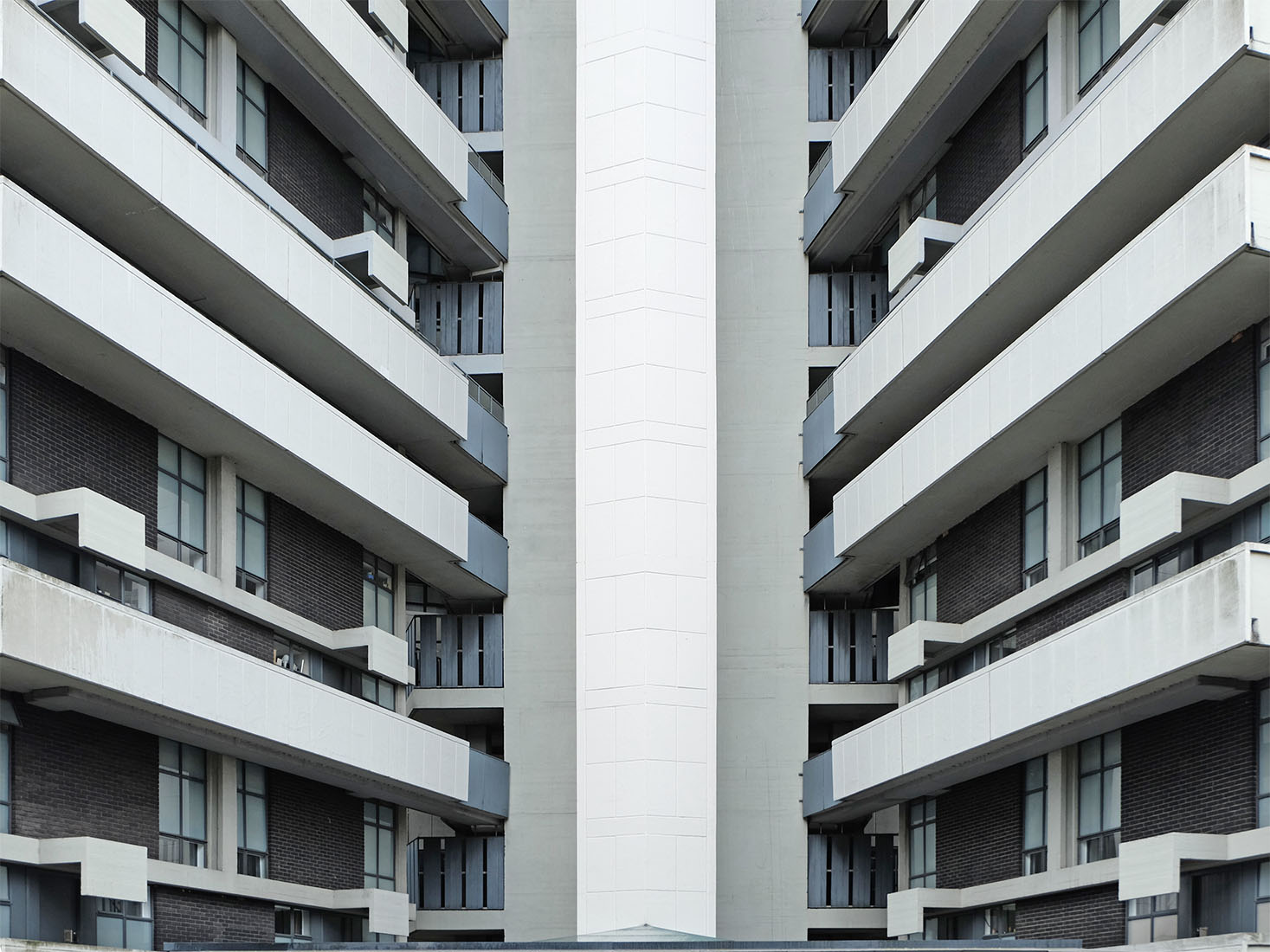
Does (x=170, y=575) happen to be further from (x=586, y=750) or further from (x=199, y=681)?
(x=586, y=750)

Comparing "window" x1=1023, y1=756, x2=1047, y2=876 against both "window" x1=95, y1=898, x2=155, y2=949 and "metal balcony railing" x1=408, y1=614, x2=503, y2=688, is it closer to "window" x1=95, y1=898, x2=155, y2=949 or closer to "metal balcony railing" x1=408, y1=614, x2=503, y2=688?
"metal balcony railing" x1=408, y1=614, x2=503, y2=688

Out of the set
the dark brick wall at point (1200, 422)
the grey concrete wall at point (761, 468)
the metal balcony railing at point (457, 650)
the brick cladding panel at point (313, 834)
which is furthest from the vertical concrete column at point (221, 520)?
the dark brick wall at point (1200, 422)

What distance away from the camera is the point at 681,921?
35.2 metres

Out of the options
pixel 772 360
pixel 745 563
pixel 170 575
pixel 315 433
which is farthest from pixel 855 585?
pixel 170 575

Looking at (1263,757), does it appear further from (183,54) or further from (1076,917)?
(183,54)

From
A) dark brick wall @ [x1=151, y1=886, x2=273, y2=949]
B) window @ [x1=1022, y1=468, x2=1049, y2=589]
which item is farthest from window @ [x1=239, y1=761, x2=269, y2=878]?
window @ [x1=1022, y1=468, x2=1049, y2=589]

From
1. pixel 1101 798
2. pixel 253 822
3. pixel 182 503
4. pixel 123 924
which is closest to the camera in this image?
pixel 123 924

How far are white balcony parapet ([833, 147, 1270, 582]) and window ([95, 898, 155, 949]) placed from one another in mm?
17360

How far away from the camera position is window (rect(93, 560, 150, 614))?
1051 inches

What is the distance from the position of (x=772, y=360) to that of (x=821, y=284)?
259cm

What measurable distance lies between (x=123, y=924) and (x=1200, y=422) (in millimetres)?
19908

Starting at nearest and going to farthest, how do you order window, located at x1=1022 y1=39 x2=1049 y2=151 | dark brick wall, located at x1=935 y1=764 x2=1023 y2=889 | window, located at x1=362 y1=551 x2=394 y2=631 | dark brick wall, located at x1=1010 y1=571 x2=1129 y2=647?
dark brick wall, located at x1=1010 y1=571 x2=1129 y2=647 < window, located at x1=1022 y1=39 x2=1049 y2=151 < dark brick wall, located at x1=935 y1=764 x2=1023 y2=889 < window, located at x1=362 y1=551 x2=394 y2=631

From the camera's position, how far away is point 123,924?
26562 millimetres

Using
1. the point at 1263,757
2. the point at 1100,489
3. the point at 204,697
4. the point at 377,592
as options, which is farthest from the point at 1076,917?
the point at 377,592
